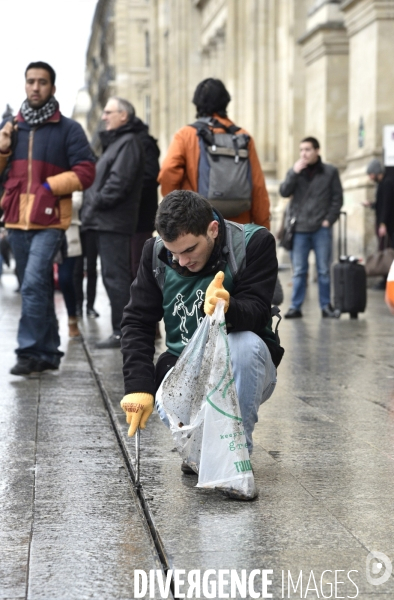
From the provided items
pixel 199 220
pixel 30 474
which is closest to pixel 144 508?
pixel 30 474

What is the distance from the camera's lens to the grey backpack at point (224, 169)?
7.15 m

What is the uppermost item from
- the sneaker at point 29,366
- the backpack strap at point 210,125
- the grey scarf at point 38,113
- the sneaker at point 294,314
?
the grey scarf at point 38,113

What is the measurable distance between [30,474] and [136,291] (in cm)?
82

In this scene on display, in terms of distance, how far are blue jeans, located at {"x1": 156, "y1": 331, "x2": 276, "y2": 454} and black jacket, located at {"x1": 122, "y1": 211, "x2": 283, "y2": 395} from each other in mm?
47

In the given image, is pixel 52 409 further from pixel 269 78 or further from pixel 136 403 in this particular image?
pixel 269 78

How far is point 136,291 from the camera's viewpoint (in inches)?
169

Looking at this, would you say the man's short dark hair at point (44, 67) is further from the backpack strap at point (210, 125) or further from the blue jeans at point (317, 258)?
the blue jeans at point (317, 258)

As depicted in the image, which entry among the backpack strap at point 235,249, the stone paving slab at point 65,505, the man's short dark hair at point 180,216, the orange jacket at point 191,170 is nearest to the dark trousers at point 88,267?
the orange jacket at point 191,170

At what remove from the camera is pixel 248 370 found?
4086mm

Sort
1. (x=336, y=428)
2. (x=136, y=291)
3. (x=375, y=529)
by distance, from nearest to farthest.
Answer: (x=375, y=529), (x=136, y=291), (x=336, y=428)

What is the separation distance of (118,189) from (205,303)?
4.63 m

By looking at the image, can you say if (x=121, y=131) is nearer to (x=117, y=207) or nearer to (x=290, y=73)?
(x=117, y=207)

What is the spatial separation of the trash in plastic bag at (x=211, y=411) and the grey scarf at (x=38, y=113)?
3572mm

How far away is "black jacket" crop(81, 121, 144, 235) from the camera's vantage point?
27.8 feet
